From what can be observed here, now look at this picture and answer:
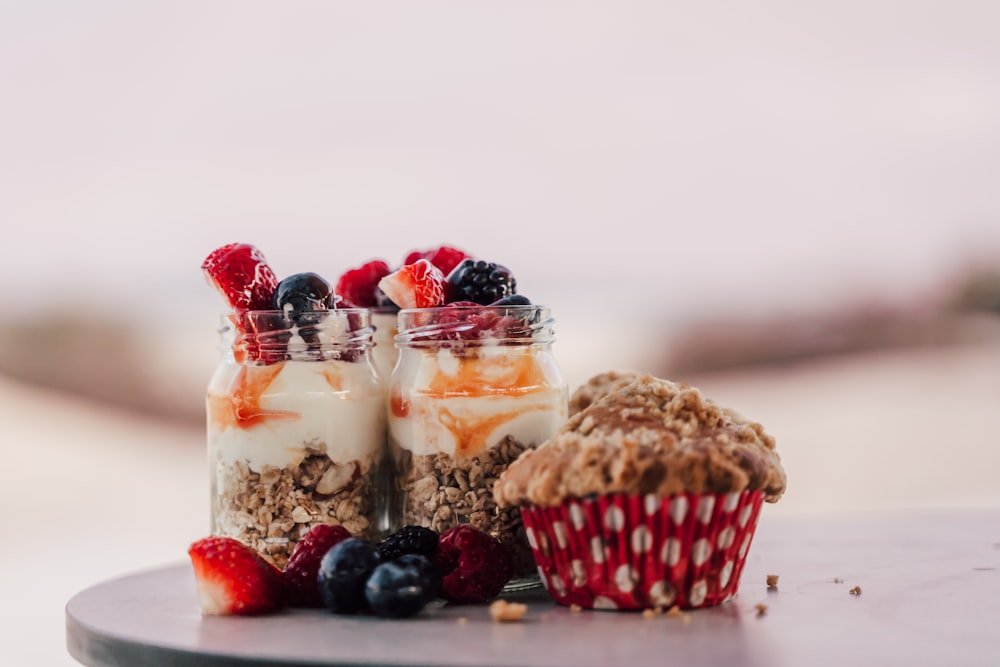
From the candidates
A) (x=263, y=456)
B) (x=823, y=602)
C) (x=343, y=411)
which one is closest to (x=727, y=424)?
(x=823, y=602)

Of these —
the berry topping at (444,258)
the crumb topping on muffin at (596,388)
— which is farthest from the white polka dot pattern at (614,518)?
the berry topping at (444,258)

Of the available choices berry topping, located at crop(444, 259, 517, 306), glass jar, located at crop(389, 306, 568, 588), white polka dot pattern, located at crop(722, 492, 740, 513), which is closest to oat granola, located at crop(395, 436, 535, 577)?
glass jar, located at crop(389, 306, 568, 588)

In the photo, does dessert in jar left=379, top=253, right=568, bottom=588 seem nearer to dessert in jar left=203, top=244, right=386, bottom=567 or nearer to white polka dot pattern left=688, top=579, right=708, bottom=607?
dessert in jar left=203, top=244, right=386, bottom=567

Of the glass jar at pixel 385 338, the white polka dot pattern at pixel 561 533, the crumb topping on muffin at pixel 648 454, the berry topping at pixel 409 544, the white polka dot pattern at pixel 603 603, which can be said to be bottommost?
the white polka dot pattern at pixel 603 603

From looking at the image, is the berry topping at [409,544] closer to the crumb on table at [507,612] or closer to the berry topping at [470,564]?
the berry topping at [470,564]

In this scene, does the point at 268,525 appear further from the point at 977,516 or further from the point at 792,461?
the point at 792,461

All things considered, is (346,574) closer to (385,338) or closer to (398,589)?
(398,589)
